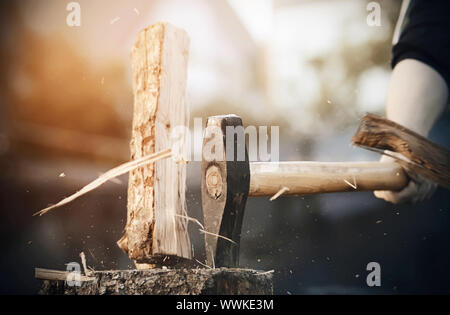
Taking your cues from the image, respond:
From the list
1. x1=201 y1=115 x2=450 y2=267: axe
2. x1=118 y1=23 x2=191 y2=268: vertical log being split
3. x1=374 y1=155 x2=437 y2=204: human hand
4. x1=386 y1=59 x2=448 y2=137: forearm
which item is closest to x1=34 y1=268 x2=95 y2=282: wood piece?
x1=118 y1=23 x2=191 y2=268: vertical log being split

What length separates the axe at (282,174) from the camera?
1.41 m

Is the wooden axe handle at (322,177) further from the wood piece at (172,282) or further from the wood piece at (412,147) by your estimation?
the wood piece at (172,282)

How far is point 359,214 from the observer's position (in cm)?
362

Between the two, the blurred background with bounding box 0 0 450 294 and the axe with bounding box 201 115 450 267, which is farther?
the blurred background with bounding box 0 0 450 294

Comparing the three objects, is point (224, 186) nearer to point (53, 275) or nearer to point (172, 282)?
point (172, 282)

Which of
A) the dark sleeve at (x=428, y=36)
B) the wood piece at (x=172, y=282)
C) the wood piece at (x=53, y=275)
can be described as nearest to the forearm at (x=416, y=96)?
the dark sleeve at (x=428, y=36)

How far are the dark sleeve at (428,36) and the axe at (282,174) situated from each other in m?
0.52

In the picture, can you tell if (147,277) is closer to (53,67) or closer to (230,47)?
(53,67)

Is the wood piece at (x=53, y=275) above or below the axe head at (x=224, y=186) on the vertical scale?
below

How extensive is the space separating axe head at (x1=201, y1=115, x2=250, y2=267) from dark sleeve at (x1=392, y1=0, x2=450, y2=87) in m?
1.29

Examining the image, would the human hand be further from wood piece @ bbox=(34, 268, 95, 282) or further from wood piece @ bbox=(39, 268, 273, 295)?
wood piece @ bbox=(34, 268, 95, 282)

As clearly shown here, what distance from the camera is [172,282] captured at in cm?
126

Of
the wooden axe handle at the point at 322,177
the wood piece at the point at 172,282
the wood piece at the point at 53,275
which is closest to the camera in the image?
the wood piece at the point at 172,282

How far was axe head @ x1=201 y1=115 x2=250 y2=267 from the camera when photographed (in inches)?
55.0
